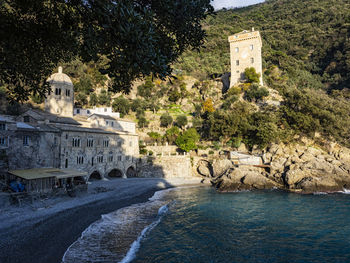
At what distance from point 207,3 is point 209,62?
327 feet

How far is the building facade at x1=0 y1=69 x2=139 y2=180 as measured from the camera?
23.7 metres

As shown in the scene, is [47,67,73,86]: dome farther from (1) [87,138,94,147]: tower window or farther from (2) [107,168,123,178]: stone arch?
(2) [107,168,123,178]: stone arch

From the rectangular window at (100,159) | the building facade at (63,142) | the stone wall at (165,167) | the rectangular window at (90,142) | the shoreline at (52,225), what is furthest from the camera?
the stone wall at (165,167)

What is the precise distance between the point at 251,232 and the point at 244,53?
2478 inches

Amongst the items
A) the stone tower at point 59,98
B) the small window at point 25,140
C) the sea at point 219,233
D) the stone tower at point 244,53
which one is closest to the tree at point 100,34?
the sea at point 219,233

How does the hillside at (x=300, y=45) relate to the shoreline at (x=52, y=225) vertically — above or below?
above

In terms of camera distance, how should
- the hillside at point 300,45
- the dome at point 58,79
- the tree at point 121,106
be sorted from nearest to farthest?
the dome at point 58,79
the tree at point 121,106
the hillside at point 300,45

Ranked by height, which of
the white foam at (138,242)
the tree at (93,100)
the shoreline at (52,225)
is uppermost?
the tree at (93,100)

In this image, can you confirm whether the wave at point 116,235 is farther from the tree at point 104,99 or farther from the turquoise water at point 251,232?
the tree at point 104,99

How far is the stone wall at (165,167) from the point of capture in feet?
135

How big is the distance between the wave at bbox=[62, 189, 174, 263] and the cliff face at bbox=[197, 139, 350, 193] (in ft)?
53.6

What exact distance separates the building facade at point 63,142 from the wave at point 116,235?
12.8 metres

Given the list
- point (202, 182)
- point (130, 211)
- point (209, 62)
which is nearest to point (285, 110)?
point (202, 182)

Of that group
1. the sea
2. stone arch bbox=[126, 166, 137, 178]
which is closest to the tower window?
stone arch bbox=[126, 166, 137, 178]
